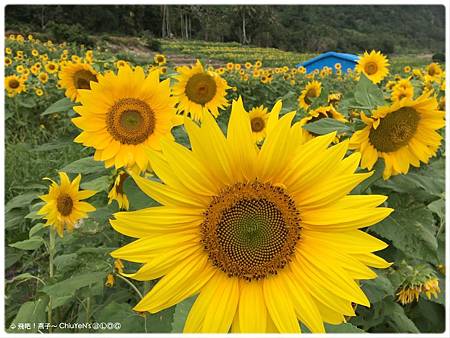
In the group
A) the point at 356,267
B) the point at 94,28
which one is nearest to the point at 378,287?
the point at 356,267

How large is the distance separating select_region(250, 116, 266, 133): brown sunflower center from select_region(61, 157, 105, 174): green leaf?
3.92ft

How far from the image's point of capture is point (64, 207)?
1.81m

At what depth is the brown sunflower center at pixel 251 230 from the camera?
1033 millimetres

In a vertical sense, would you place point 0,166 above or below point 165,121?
below

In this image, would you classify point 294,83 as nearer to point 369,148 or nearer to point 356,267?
point 369,148

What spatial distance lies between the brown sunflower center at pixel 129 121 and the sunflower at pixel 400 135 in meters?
0.76

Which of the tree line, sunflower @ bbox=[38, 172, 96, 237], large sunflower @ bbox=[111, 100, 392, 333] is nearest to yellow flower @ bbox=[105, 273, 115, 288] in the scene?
sunflower @ bbox=[38, 172, 96, 237]

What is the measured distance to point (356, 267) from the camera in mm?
997

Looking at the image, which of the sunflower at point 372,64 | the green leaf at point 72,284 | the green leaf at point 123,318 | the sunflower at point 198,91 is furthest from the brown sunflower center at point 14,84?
the green leaf at point 72,284

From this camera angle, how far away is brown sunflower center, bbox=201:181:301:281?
3.39 ft

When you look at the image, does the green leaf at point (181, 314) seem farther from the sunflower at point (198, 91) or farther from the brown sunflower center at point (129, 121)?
the sunflower at point (198, 91)

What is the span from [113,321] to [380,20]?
991 inches

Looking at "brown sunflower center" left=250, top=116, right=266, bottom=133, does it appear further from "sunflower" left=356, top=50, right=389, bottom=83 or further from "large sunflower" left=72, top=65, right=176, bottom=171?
"sunflower" left=356, top=50, right=389, bottom=83

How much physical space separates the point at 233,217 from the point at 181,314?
0.28 m
